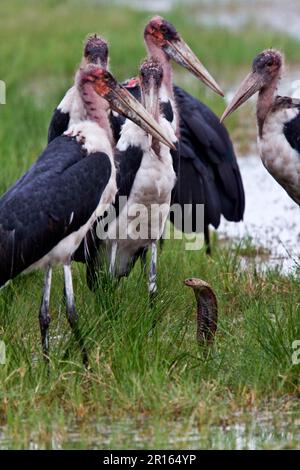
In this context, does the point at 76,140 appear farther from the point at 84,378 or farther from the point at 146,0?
the point at 146,0

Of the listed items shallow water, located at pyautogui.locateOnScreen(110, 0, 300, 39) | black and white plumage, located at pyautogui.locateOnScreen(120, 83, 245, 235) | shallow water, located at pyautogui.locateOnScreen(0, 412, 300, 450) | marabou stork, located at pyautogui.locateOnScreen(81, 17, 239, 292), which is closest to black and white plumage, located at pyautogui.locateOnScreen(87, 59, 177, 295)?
marabou stork, located at pyautogui.locateOnScreen(81, 17, 239, 292)

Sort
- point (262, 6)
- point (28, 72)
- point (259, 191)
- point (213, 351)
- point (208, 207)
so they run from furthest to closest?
1. point (262, 6)
2. point (28, 72)
3. point (259, 191)
4. point (208, 207)
5. point (213, 351)

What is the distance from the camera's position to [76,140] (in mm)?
5332

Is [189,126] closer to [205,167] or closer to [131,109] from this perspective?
[205,167]

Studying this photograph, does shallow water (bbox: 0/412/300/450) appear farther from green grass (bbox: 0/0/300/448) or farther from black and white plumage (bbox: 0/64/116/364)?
black and white plumage (bbox: 0/64/116/364)

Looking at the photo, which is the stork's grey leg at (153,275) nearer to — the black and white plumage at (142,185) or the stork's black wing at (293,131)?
the black and white plumage at (142,185)

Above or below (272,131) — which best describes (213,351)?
below

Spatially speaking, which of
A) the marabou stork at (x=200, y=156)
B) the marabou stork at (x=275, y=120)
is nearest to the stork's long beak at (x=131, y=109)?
the marabou stork at (x=275, y=120)

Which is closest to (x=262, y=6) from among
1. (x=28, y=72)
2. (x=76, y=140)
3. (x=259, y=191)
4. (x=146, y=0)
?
(x=146, y=0)

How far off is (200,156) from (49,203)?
8.36ft

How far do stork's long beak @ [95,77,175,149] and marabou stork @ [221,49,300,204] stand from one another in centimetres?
80

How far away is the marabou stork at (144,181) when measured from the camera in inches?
231

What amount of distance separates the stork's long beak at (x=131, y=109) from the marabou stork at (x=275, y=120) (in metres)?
0.80

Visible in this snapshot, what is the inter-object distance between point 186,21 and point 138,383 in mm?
11021
